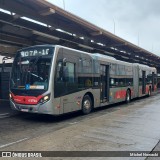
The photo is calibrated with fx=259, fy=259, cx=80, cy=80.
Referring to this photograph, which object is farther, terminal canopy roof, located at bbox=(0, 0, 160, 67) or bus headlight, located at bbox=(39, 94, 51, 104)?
terminal canopy roof, located at bbox=(0, 0, 160, 67)

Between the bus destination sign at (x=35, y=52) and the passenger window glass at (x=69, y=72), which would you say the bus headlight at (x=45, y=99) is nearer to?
the passenger window glass at (x=69, y=72)

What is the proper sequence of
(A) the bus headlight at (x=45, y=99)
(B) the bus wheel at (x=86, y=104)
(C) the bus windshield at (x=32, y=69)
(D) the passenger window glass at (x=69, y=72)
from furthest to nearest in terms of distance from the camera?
(B) the bus wheel at (x=86, y=104), (D) the passenger window glass at (x=69, y=72), (C) the bus windshield at (x=32, y=69), (A) the bus headlight at (x=45, y=99)

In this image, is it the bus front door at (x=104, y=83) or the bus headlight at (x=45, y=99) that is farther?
the bus front door at (x=104, y=83)

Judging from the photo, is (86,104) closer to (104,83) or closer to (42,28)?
A: (104,83)

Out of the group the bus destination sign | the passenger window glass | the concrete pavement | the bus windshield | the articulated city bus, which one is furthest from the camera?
the passenger window glass

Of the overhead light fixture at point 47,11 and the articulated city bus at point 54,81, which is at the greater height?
the overhead light fixture at point 47,11

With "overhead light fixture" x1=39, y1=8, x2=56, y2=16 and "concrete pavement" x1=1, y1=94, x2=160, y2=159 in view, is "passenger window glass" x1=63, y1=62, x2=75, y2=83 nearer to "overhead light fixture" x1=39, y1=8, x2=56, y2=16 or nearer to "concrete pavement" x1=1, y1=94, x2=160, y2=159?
"concrete pavement" x1=1, y1=94, x2=160, y2=159

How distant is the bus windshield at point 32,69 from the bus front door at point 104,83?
4.67 metres

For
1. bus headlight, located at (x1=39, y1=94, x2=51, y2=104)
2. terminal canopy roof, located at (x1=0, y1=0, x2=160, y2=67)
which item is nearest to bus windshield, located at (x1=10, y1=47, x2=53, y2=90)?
bus headlight, located at (x1=39, y1=94, x2=51, y2=104)

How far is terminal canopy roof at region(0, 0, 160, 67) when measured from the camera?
11.6 meters

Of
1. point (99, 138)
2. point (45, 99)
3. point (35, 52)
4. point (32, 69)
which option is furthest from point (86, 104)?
point (99, 138)

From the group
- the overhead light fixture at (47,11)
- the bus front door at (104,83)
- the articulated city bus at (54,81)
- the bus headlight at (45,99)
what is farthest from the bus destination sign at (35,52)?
the bus front door at (104,83)

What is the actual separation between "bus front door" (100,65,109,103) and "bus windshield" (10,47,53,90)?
4.67m

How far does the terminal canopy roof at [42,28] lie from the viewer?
38.0 ft
